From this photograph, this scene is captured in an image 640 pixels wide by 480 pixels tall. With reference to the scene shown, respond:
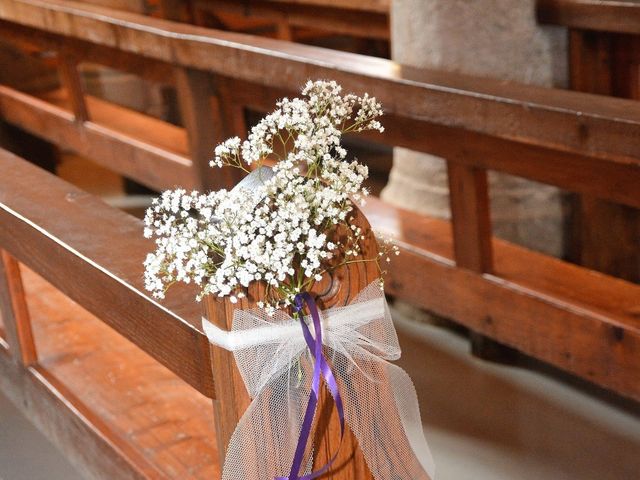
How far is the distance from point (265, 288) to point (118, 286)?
1.76 feet

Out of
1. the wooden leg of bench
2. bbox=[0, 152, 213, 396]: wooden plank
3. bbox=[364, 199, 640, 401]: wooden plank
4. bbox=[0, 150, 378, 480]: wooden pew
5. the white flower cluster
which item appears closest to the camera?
the white flower cluster

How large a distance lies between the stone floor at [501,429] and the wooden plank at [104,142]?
1.28 m

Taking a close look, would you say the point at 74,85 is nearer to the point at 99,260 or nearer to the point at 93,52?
the point at 93,52

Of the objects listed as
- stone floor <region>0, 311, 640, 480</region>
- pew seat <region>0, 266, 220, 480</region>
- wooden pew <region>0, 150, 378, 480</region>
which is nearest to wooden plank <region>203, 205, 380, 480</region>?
wooden pew <region>0, 150, 378, 480</region>

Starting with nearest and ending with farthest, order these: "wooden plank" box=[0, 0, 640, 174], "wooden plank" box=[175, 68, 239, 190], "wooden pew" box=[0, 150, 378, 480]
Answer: "wooden pew" box=[0, 150, 378, 480] → "wooden plank" box=[0, 0, 640, 174] → "wooden plank" box=[175, 68, 239, 190]

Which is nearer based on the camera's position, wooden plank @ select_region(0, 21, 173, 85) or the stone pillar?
the stone pillar

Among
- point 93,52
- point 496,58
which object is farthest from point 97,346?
point 93,52

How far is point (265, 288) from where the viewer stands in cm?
143

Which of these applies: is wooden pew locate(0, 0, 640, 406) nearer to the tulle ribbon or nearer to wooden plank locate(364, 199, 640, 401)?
wooden plank locate(364, 199, 640, 401)

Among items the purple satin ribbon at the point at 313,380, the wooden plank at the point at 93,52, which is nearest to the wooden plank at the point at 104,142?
the wooden plank at the point at 93,52

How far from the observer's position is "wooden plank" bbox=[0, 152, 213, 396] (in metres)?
1.73

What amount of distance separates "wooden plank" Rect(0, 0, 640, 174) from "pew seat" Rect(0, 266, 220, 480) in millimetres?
977

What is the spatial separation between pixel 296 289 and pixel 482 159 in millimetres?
1724

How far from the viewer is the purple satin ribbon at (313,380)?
1444 millimetres
